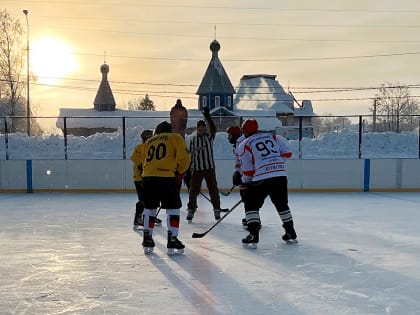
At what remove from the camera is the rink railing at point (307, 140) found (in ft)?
41.6

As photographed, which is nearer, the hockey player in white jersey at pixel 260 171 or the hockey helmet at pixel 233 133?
the hockey player in white jersey at pixel 260 171

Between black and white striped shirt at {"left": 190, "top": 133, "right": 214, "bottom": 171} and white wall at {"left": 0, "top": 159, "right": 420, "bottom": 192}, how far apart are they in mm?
3735

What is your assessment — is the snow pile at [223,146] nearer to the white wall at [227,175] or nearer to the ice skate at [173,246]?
the white wall at [227,175]

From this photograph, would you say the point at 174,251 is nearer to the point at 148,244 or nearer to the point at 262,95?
the point at 148,244

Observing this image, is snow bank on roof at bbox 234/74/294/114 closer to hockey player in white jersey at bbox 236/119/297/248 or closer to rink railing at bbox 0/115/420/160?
rink railing at bbox 0/115/420/160

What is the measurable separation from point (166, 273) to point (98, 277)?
0.45m

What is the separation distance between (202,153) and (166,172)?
1.75 m

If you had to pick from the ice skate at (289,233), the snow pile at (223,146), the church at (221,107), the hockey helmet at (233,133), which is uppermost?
the church at (221,107)

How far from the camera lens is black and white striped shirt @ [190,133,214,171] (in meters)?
5.61

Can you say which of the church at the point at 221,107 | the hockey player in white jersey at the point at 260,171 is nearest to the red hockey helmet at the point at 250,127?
the hockey player in white jersey at the point at 260,171

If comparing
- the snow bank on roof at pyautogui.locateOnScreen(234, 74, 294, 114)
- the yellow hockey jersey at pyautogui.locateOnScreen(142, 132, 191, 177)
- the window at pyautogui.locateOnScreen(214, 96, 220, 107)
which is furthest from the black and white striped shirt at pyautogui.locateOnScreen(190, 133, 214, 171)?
the snow bank on roof at pyautogui.locateOnScreen(234, 74, 294, 114)

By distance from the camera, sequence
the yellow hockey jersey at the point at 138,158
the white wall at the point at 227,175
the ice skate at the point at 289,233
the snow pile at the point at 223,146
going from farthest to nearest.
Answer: the snow pile at the point at 223,146
the white wall at the point at 227,175
the yellow hockey jersey at the point at 138,158
the ice skate at the point at 289,233

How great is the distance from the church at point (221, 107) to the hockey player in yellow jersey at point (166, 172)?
25.2 ft

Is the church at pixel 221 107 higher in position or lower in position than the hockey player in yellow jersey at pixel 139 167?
higher
